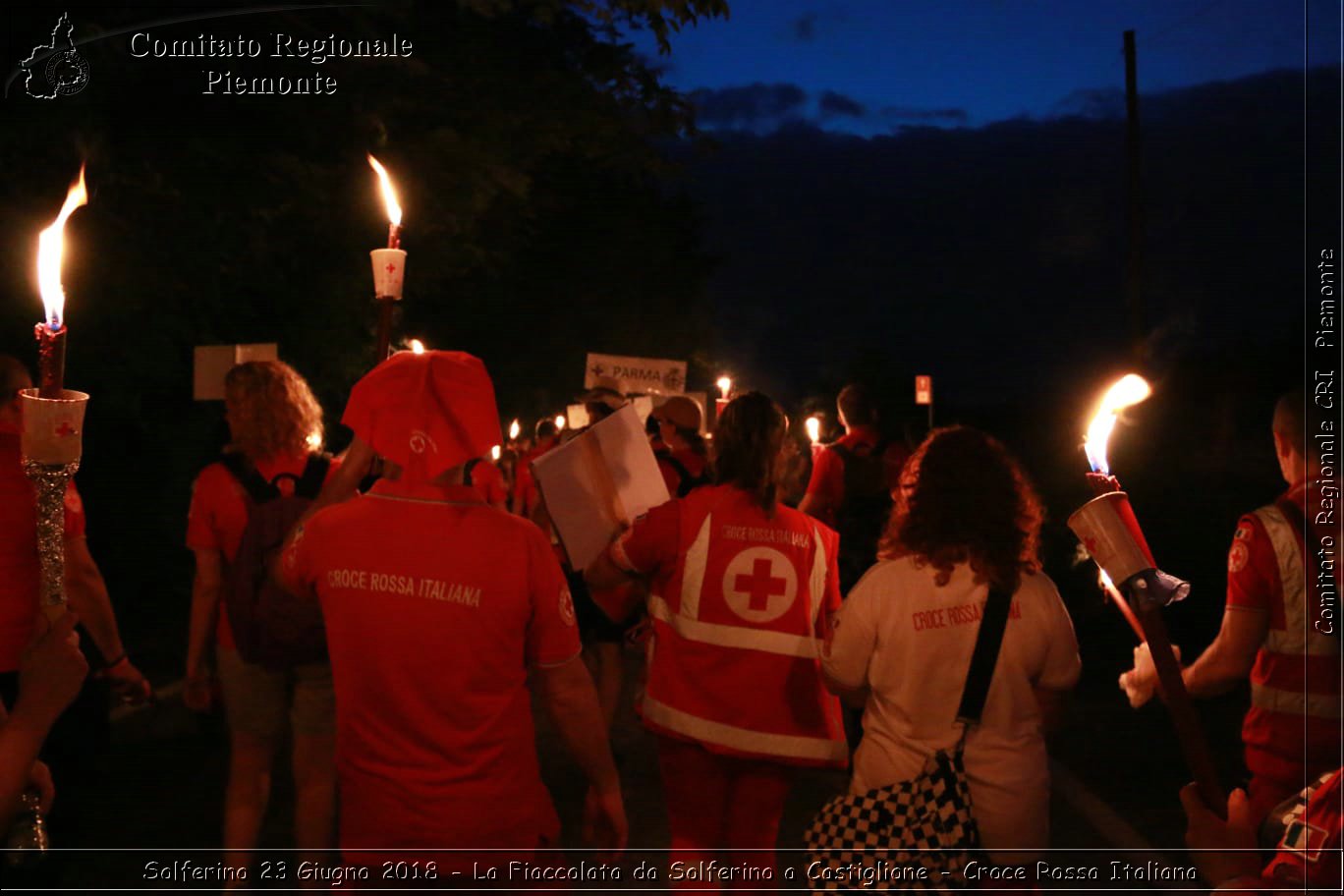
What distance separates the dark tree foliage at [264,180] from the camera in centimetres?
852

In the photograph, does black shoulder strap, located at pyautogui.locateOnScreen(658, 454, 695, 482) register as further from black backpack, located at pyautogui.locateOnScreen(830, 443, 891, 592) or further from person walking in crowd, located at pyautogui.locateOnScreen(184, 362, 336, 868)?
person walking in crowd, located at pyautogui.locateOnScreen(184, 362, 336, 868)

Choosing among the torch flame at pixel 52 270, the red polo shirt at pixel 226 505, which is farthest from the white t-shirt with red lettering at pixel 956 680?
the red polo shirt at pixel 226 505

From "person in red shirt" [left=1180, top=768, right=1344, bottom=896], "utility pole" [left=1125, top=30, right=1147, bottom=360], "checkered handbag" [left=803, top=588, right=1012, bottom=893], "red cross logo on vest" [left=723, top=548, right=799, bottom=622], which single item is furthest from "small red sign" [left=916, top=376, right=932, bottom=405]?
"person in red shirt" [left=1180, top=768, right=1344, bottom=896]

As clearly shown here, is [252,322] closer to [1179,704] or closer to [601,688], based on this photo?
[601,688]

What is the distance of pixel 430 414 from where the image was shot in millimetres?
2971

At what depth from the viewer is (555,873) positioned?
2.97 meters

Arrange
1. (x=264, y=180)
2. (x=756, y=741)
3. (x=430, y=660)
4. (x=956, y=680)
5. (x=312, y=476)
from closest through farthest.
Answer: (x=430, y=660) → (x=956, y=680) → (x=756, y=741) → (x=312, y=476) → (x=264, y=180)

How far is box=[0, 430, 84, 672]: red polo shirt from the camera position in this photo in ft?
11.3

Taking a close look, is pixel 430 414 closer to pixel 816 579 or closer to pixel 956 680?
pixel 956 680

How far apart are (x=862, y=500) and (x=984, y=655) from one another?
15.1 feet

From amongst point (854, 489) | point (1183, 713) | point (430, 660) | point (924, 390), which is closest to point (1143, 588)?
point (1183, 713)

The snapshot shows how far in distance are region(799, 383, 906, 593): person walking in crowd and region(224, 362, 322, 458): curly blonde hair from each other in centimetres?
375

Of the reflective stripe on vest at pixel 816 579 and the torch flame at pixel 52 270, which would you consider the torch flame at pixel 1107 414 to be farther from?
the torch flame at pixel 52 270

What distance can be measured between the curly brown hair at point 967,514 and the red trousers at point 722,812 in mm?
1109
